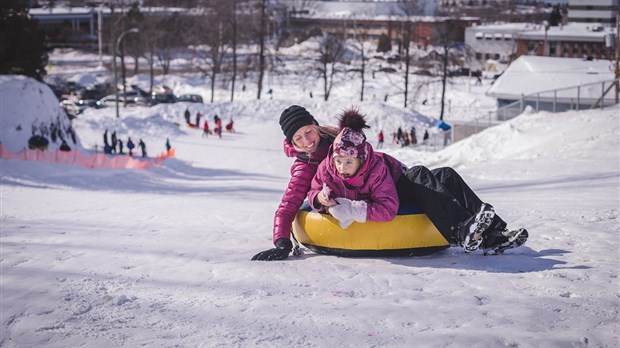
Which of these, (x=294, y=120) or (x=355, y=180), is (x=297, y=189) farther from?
(x=355, y=180)

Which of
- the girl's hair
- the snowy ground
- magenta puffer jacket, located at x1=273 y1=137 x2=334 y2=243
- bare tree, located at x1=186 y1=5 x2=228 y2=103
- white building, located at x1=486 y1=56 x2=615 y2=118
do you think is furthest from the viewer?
bare tree, located at x1=186 y1=5 x2=228 y2=103

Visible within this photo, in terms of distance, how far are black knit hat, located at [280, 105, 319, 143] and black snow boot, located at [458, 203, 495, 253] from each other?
1.72 m

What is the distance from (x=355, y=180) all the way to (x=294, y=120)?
954 millimetres

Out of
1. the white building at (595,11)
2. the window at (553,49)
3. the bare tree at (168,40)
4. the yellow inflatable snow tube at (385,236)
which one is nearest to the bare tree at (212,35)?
the bare tree at (168,40)

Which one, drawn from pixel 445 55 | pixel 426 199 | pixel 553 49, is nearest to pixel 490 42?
pixel 553 49

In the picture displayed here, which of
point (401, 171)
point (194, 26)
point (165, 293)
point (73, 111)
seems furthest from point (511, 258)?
point (194, 26)

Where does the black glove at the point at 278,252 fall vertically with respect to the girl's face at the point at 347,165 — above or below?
below

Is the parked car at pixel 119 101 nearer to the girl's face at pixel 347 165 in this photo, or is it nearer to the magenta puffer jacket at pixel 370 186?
the magenta puffer jacket at pixel 370 186

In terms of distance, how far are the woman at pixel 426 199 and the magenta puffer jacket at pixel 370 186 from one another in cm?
29

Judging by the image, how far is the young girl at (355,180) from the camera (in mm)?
5645

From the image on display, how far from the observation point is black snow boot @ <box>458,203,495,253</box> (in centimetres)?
561

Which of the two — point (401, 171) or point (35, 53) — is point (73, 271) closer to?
point (401, 171)

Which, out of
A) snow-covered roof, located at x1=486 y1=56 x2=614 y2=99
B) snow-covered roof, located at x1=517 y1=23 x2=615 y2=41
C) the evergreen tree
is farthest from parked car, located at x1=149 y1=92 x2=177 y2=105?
snow-covered roof, located at x1=517 y1=23 x2=615 y2=41

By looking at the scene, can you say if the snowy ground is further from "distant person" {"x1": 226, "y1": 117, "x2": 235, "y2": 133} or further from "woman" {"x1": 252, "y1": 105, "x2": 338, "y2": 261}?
"distant person" {"x1": 226, "y1": 117, "x2": 235, "y2": 133}
